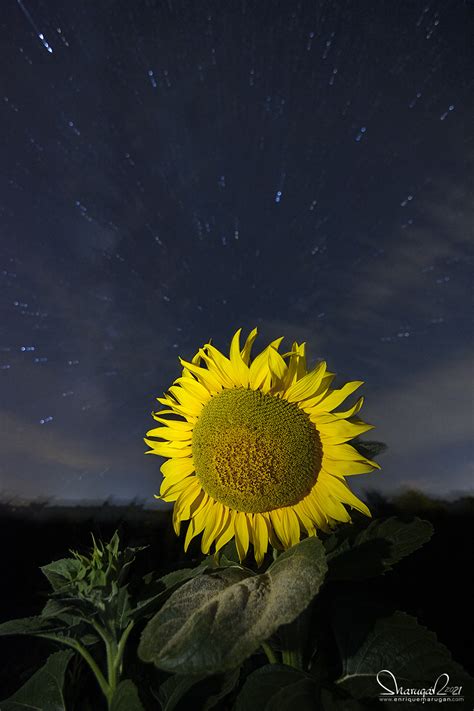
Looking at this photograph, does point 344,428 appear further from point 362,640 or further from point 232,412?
point 362,640

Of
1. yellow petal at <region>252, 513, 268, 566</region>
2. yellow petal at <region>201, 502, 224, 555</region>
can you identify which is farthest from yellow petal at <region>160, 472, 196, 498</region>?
yellow petal at <region>252, 513, 268, 566</region>

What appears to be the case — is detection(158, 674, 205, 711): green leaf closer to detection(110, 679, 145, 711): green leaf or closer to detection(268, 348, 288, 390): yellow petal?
detection(110, 679, 145, 711): green leaf

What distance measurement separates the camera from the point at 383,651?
1.03 m

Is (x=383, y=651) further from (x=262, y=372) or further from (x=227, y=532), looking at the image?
(x=262, y=372)

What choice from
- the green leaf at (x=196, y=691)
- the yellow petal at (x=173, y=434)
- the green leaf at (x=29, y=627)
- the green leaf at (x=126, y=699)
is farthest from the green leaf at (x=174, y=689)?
the yellow petal at (x=173, y=434)

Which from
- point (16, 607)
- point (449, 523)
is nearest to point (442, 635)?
point (449, 523)

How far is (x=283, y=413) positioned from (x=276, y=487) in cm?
Answer: 17

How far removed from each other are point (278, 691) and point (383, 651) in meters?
0.27

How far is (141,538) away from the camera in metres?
2.40

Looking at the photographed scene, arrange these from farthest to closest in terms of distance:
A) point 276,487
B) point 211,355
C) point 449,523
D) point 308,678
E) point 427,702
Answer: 1. point 449,523
2. point 211,355
3. point 276,487
4. point 308,678
5. point 427,702

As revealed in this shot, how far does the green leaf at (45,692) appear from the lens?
1.18 meters

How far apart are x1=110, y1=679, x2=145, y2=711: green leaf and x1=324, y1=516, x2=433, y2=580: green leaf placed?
1.54ft

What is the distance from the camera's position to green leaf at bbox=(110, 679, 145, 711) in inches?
35.5

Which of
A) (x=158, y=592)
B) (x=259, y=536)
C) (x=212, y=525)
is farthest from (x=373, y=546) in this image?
(x=158, y=592)
